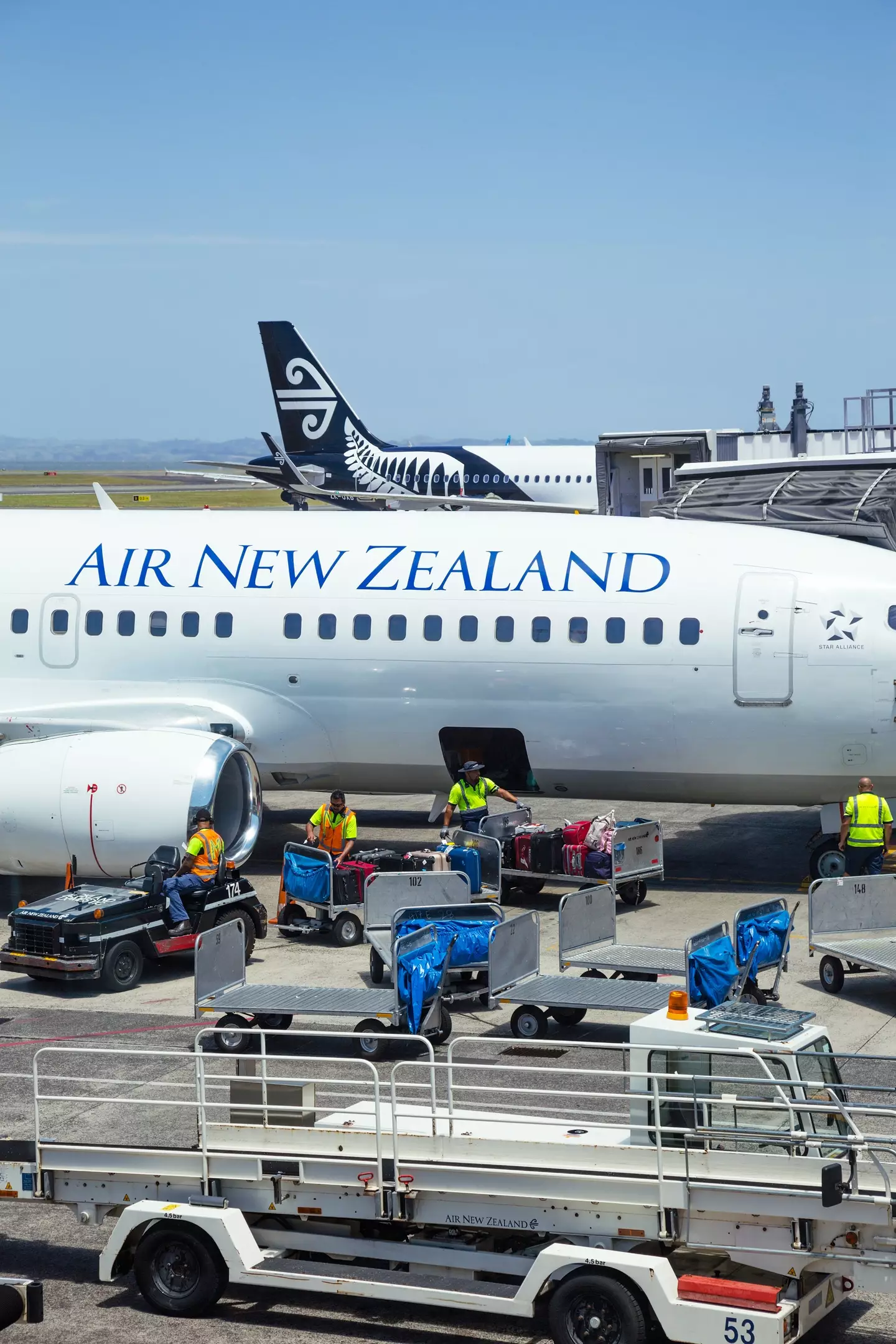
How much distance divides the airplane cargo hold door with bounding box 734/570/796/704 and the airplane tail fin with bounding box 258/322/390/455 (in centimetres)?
5128

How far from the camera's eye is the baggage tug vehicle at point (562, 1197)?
10.3 m

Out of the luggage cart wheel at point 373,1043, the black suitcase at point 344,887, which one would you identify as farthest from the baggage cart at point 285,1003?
the black suitcase at point 344,887

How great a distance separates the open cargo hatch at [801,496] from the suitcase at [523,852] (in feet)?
37.4

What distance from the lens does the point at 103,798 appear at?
2230 cm

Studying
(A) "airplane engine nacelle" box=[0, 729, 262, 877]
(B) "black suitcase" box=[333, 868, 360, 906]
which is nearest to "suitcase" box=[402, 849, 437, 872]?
(B) "black suitcase" box=[333, 868, 360, 906]

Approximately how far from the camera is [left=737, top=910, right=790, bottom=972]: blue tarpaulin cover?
18266 mm

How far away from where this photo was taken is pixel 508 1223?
1117 cm

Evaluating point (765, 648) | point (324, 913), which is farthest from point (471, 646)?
point (324, 913)

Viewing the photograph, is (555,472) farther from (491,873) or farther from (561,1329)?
(561,1329)

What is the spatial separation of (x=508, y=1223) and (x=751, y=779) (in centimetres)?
1302

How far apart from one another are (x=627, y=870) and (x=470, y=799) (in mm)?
2439

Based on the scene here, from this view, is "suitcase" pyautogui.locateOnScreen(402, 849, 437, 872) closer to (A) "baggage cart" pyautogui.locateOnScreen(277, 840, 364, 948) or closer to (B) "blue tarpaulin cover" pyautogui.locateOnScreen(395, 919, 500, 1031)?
(A) "baggage cart" pyautogui.locateOnScreen(277, 840, 364, 948)

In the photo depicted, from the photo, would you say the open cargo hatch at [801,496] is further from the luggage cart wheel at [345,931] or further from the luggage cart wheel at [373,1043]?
the luggage cart wheel at [373,1043]

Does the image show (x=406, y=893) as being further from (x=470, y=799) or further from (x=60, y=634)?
(x=60, y=634)
